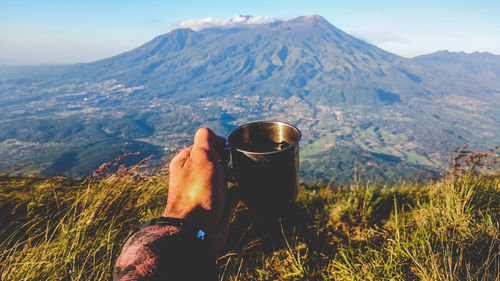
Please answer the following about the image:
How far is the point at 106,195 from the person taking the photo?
2773 millimetres

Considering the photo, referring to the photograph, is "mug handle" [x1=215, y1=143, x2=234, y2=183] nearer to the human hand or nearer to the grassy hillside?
the human hand

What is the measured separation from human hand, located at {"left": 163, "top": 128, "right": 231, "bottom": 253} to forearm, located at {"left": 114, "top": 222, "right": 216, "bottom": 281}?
0.55 ft

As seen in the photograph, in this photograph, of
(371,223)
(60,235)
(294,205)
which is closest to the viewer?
(60,235)

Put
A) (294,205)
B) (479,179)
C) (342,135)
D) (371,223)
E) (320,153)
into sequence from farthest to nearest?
(342,135) → (320,153) → (479,179) → (294,205) → (371,223)

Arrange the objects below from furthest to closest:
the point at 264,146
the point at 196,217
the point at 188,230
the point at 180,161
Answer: the point at 264,146 < the point at 180,161 < the point at 196,217 < the point at 188,230

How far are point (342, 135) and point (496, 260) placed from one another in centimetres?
18011

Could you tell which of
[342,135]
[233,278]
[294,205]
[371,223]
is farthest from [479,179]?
[342,135]

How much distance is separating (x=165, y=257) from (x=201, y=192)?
445 mm

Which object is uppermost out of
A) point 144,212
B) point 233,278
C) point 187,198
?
point 187,198

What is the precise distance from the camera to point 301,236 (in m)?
2.53

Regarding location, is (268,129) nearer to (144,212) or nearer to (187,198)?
(187,198)

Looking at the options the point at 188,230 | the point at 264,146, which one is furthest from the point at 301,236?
the point at 188,230

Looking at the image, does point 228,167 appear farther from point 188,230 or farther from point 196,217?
point 188,230

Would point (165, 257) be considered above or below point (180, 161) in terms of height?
below
